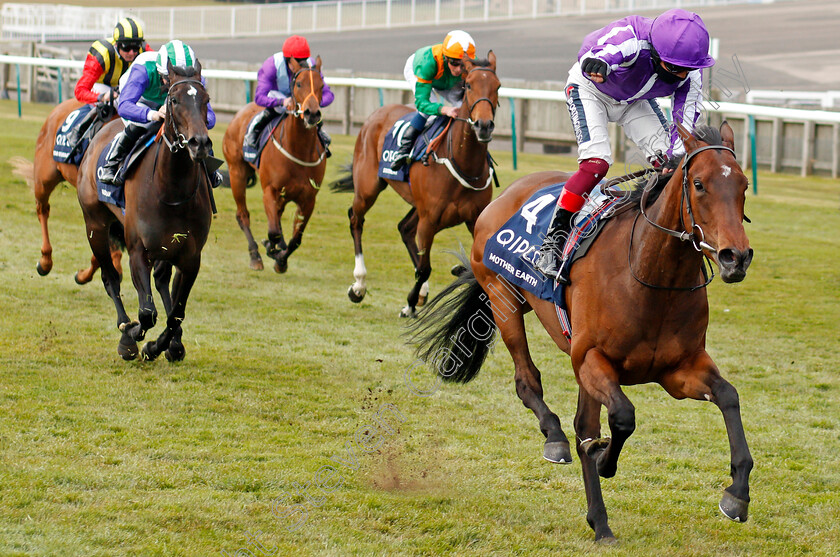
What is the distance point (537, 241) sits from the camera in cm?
455

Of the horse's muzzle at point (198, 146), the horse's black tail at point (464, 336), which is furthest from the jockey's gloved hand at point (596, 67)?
the horse's muzzle at point (198, 146)

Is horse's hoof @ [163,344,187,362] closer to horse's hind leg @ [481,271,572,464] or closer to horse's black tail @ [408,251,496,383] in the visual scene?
horse's black tail @ [408,251,496,383]

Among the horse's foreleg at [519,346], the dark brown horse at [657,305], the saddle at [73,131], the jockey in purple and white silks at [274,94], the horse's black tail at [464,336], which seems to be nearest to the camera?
the dark brown horse at [657,305]

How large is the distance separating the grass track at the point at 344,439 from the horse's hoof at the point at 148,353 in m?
0.12

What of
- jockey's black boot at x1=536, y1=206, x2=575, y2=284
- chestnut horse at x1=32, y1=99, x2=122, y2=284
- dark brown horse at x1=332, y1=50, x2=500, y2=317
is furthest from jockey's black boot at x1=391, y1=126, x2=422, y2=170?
jockey's black boot at x1=536, y1=206, x2=575, y2=284

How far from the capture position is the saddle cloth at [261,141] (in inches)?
374

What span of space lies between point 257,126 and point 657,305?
6639 mm

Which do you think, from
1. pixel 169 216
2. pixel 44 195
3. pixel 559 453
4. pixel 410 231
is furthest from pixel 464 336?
pixel 44 195

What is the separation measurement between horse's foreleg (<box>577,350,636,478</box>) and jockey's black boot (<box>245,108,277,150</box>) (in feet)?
20.8

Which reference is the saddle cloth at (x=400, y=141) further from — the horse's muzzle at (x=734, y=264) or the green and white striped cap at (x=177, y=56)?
the horse's muzzle at (x=734, y=264)

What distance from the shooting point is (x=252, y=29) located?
33.6 metres

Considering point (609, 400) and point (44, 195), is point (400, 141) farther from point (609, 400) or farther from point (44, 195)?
point (609, 400)

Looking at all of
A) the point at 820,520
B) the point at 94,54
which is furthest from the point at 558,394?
the point at 94,54

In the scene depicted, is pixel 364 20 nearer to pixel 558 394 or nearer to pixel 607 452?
pixel 558 394
